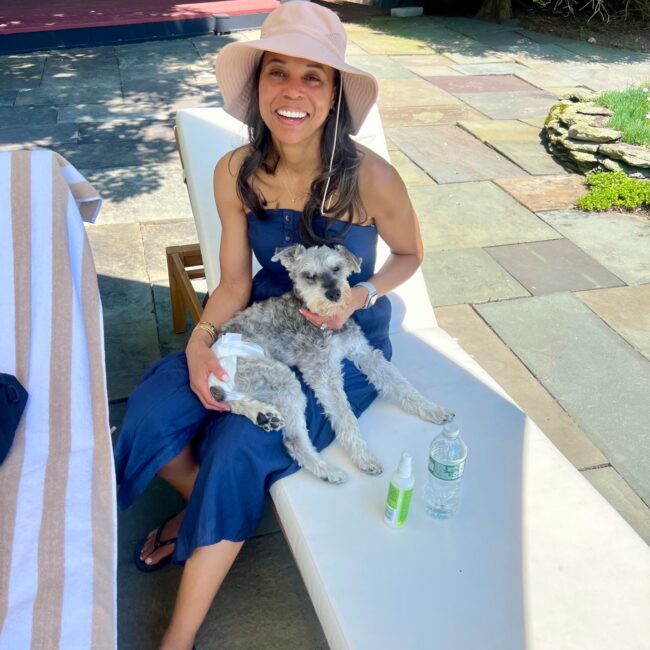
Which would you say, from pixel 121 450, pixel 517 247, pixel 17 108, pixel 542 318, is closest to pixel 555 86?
pixel 517 247

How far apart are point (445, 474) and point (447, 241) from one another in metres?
3.66

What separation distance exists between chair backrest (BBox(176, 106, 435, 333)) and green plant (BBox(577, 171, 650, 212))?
10.3 feet

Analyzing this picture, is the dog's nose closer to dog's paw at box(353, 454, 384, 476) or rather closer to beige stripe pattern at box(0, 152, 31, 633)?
dog's paw at box(353, 454, 384, 476)

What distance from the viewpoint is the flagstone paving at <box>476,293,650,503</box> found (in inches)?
149

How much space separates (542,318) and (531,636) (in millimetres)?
3035

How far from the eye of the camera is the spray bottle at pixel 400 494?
2.37m

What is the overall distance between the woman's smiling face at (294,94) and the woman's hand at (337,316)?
682mm

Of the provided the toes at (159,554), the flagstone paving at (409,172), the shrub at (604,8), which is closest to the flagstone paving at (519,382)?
the toes at (159,554)

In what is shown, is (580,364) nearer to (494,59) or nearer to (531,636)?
(531,636)

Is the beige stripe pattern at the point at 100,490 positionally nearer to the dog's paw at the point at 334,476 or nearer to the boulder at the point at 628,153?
the dog's paw at the point at 334,476

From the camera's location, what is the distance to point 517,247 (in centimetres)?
580

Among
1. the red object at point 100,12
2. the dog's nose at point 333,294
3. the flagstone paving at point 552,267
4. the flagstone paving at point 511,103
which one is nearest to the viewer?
the dog's nose at point 333,294

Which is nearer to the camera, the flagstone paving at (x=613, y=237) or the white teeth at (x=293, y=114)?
the white teeth at (x=293, y=114)

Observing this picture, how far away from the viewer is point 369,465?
267 cm
